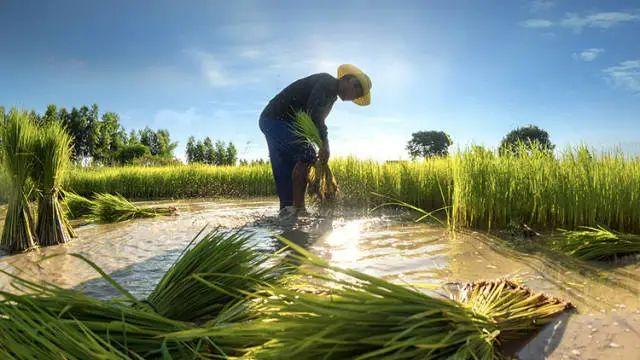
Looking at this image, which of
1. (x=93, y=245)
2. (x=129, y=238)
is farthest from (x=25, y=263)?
(x=129, y=238)

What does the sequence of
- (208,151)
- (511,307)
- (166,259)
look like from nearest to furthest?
(511,307) → (166,259) → (208,151)

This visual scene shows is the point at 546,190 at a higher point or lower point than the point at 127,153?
lower

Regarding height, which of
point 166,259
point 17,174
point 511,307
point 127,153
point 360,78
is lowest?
point 166,259

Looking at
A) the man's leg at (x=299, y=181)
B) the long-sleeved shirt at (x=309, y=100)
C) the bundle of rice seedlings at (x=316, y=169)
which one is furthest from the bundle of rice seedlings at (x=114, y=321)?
the long-sleeved shirt at (x=309, y=100)

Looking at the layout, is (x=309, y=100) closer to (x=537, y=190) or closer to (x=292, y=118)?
(x=292, y=118)

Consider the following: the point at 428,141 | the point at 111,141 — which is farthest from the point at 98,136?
the point at 428,141

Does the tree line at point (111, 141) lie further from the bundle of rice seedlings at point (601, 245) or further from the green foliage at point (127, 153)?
the bundle of rice seedlings at point (601, 245)

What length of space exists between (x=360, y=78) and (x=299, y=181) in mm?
1469

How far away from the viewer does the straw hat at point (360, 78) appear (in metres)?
5.29

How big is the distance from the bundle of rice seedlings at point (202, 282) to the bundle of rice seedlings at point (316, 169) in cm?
300

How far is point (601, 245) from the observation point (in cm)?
278

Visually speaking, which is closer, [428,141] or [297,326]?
[297,326]

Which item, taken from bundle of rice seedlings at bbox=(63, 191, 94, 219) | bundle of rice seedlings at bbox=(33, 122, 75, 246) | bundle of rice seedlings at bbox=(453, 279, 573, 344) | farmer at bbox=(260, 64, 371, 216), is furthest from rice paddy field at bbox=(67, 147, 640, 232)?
bundle of rice seedlings at bbox=(63, 191, 94, 219)

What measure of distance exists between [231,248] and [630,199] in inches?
126
